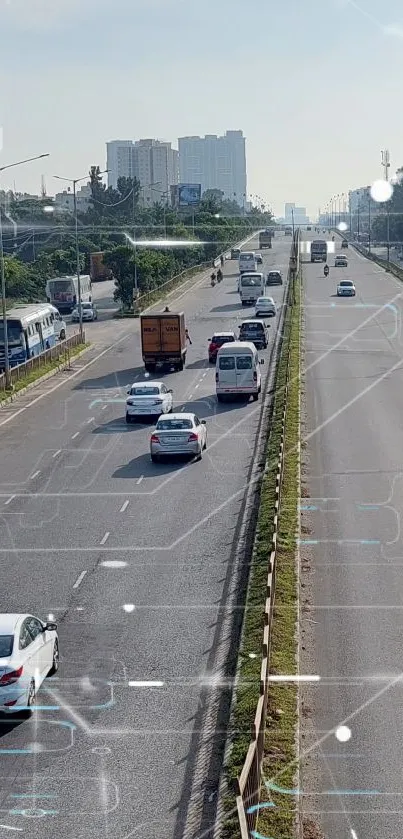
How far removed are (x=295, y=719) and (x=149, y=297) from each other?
3047 inches

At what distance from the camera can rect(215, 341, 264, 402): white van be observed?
44.1 metres

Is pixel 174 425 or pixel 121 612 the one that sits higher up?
pixel 174 425

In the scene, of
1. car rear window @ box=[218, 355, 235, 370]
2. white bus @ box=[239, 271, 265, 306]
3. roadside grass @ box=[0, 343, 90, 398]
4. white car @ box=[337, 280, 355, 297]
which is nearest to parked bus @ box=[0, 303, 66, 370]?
roadside grass @ box=[0, 343, 90, 398]

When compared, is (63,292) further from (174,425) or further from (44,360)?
(174,425)

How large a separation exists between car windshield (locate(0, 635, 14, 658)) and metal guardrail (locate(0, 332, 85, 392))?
3290 centimetres

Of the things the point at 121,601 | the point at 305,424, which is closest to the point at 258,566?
the point at 121,601

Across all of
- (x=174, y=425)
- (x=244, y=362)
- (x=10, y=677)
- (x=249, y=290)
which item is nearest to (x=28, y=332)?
(x=244, y=362)

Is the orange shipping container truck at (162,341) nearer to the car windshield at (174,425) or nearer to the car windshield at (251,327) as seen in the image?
the car windshield at (251,327)

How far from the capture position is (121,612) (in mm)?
19594

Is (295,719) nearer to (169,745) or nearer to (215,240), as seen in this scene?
(169,745)

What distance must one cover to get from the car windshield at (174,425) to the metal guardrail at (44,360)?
15.6 meters

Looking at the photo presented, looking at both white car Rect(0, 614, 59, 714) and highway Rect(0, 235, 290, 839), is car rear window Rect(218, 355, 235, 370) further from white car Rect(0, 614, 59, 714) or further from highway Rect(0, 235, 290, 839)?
white car Rect(0, 614, 59, 714)

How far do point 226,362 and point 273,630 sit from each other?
2721 centimetres

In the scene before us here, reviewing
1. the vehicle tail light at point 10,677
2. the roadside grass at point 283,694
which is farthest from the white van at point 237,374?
the vehicle tail light at point 10,677
